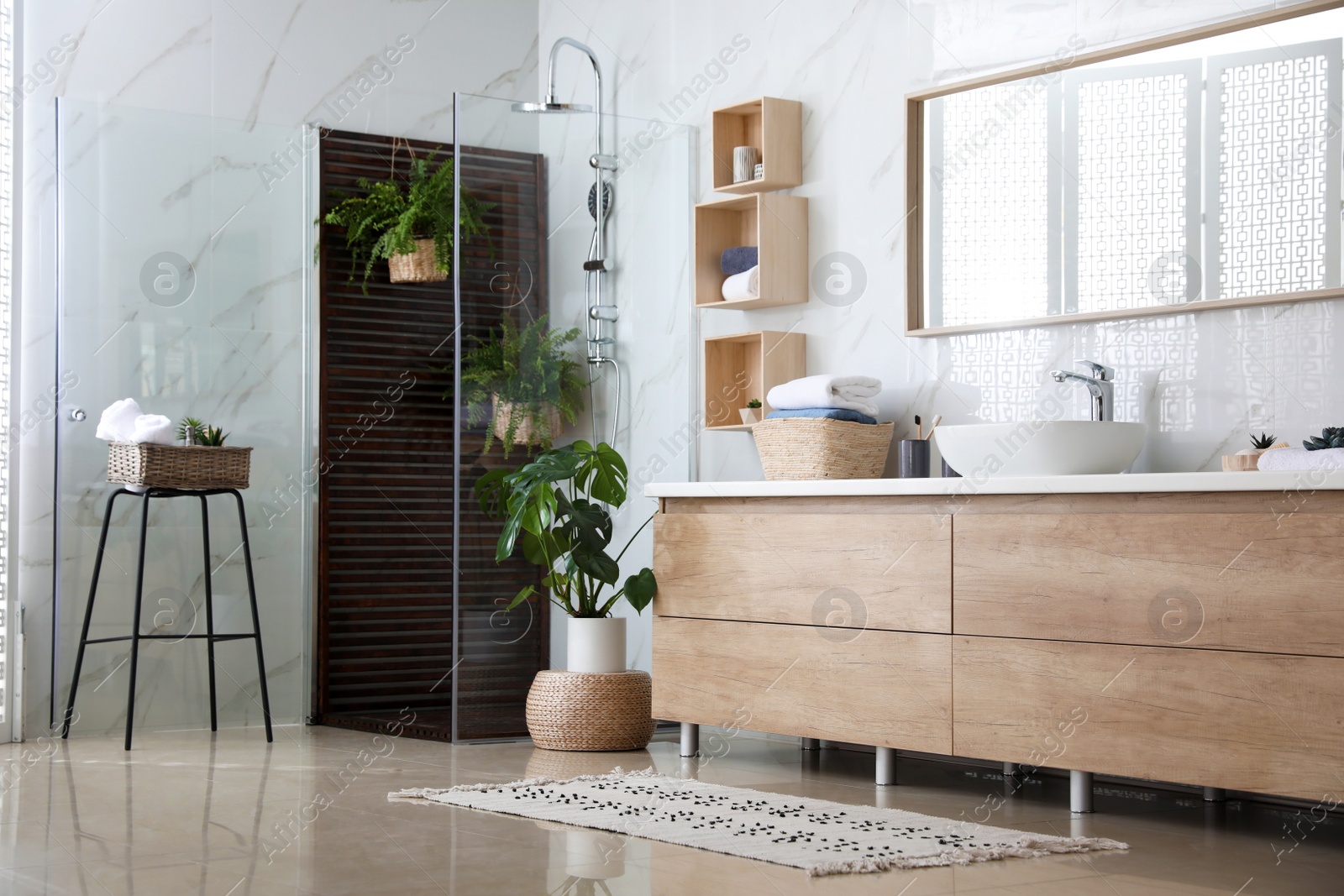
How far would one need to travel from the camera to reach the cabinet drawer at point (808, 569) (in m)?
3.22

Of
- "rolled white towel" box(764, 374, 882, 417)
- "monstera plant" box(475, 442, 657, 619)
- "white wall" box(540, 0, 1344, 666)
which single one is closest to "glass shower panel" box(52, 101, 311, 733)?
"monstera plant" box(475, 442, 657, 619)

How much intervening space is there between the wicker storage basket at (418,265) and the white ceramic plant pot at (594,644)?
4.42 feet

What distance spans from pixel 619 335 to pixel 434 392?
0.90m

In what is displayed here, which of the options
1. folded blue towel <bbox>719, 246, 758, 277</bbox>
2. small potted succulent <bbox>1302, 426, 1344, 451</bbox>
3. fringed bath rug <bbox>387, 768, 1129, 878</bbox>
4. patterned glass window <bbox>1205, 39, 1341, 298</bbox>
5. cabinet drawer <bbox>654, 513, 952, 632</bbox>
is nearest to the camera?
→ fringed bath rug <bbox>387, 768, 1129, 878</bbox>

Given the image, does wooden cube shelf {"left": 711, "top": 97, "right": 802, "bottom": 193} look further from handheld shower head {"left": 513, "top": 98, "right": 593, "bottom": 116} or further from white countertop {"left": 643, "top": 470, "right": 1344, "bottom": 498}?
white countertop {"left": 643, "top": 470, "right": 1344, "bottom": 498}

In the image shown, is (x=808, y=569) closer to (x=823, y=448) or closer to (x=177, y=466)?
(x=823, y=448)

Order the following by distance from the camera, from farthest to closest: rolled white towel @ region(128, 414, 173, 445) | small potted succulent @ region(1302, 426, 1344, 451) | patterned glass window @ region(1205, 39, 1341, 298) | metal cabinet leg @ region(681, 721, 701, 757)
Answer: rolled white towel @ region(128, 414, 173, 445) < metal cabinet leg @ region(681, 721, 701, 757) < patterned glass window @ region(1205, 39, 1341, 298) < small potted succulent @ region(1302, 426, 1344, 451)

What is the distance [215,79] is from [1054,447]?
307 centimetres

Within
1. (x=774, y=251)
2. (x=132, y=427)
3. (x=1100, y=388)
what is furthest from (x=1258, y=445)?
(x=132, y=427)

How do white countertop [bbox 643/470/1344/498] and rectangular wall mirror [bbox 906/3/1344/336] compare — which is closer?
white countertop [bbox 643/470/1344/498]

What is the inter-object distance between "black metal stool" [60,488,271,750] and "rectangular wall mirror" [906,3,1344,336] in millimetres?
2133

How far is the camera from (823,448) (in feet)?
12.1

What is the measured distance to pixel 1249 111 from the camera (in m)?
3.23

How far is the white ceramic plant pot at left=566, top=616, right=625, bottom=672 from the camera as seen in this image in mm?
4074
